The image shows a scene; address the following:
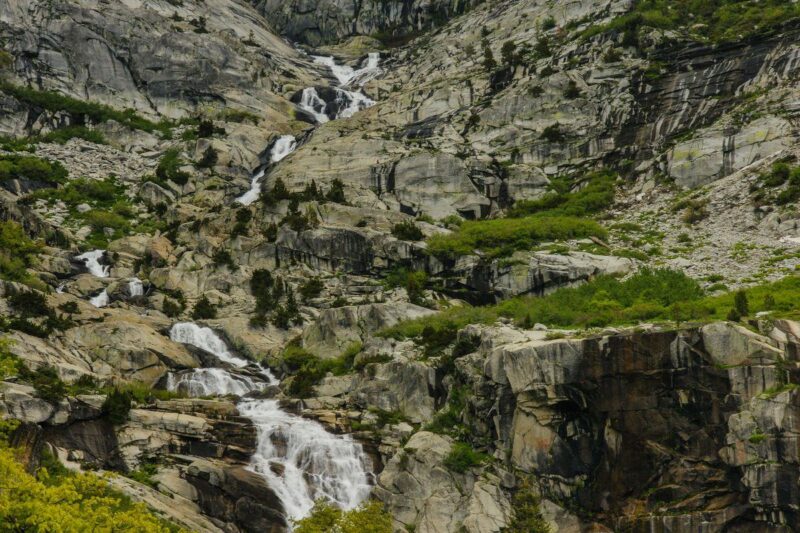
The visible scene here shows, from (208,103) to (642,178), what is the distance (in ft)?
181

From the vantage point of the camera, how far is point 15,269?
48625 mm

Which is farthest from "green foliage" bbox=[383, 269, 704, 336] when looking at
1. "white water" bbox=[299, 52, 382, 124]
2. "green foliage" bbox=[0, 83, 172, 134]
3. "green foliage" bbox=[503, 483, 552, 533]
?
"green foliage" bbox=[0, 83, 172, 134]

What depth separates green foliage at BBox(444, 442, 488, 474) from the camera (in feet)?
112

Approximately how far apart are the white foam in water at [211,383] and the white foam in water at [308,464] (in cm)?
597

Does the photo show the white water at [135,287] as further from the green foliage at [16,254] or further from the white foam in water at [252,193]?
the white foam in water at [252,193]

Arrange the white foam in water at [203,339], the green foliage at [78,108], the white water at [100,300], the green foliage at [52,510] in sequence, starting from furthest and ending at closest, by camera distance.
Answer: the green foliage at [78,108] → the white water at [100,300] → the white foam in water at [203,339] → the green foliage at [52,510]

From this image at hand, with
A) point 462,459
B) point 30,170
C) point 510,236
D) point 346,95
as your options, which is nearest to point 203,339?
point 462,459

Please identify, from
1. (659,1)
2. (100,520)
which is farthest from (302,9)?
(100,520)

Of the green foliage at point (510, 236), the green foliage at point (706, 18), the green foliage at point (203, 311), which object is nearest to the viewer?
the green foliage at point (203, 311)

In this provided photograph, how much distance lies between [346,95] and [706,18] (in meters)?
43.6

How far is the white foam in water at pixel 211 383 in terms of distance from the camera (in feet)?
141

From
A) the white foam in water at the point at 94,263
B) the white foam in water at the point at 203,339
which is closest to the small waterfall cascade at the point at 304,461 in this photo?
the white foam in water at the point at 203,339

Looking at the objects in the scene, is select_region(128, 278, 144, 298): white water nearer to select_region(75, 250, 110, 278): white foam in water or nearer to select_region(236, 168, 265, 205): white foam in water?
select_region(75, 250, 110, 278): white foam in water

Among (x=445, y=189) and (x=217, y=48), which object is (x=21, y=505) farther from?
(x=217, y=48)
